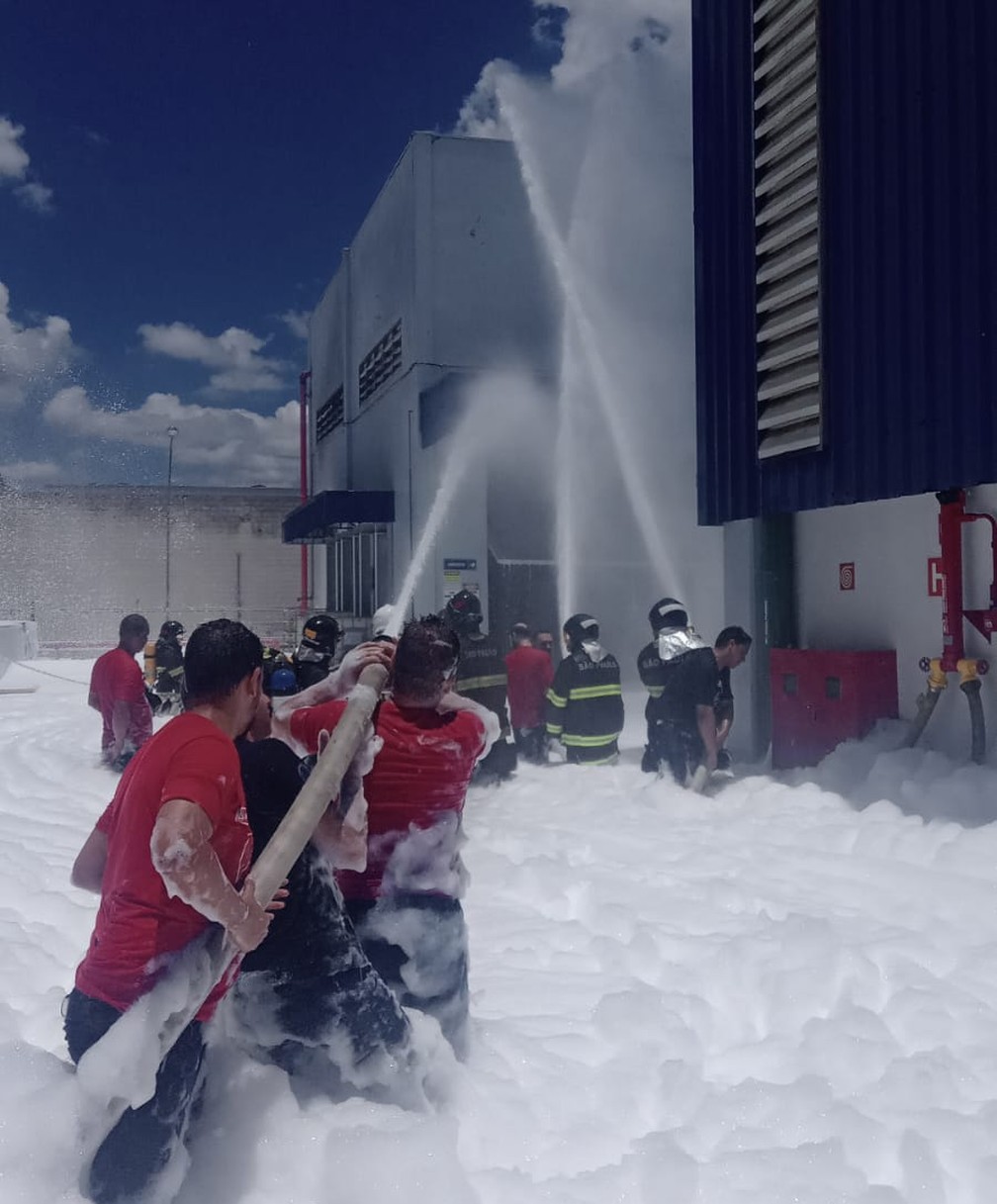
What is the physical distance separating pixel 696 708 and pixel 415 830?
186 inches

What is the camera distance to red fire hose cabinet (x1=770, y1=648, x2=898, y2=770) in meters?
7.91

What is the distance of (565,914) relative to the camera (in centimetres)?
568

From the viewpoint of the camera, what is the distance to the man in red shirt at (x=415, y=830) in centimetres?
357

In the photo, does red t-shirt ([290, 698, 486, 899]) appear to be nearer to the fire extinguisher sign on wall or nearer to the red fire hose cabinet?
the fire extinguisher sign on wall

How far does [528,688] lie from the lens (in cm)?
1010

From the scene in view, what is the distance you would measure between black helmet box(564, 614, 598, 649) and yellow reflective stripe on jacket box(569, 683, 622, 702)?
361 mm

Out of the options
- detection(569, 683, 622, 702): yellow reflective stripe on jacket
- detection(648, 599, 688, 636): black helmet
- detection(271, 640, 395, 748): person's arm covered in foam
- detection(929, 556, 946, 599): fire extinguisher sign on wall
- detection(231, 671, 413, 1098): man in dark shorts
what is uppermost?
detection(929, 556, 946, 599): fire extinguisher sign on wall

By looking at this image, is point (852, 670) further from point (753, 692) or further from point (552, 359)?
point (552, 359)

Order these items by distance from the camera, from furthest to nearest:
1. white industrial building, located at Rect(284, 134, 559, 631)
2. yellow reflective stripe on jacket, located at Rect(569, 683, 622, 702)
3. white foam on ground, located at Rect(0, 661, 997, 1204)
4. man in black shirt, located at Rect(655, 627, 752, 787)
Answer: white industrial building, located at Rect(284, 134, 559, 631) → yellow reflective stripe on jacket, located at Rect(569, 683, 622, 702) → man in black shirt, located at Rect(655, 627, 752, 787) → white foam on ground, located at Rect(0, 661, 997, 1204)

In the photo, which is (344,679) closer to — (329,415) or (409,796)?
(409,796)

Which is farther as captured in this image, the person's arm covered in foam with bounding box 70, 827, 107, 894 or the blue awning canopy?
the blue awning canopy

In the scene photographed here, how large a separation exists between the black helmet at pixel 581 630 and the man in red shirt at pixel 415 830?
5.47 metres

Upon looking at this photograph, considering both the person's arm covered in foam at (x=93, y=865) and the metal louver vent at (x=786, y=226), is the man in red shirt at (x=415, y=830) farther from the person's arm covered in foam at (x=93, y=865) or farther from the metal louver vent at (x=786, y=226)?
the metal louver vent at (x=786, y=226)

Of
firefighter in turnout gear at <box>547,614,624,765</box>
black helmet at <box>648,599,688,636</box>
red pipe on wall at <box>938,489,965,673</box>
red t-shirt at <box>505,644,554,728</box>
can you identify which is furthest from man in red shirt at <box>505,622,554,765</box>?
red pipe on wall at <box>938,489,965,673</box>
